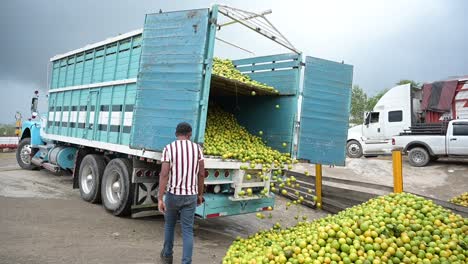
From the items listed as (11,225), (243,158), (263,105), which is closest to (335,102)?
(263,105)

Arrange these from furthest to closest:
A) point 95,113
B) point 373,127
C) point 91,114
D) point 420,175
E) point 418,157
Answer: point 373,127 < point 418,157 < point 420,175 < point 91,114 < point 95,113

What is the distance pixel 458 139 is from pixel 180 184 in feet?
49.3

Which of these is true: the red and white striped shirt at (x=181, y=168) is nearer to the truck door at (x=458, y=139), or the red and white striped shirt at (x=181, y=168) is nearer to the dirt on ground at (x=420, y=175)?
the dirt on ground at (x=420, y=175)

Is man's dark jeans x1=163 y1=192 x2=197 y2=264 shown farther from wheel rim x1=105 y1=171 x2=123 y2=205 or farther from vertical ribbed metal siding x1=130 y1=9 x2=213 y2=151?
wheel rim x1=105 y1=171 x2=123 y2=205

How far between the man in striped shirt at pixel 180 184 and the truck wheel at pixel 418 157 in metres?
14.8

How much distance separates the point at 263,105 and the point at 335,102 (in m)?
1.59

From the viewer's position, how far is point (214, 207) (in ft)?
17.9

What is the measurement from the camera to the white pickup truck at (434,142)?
48.9 ft

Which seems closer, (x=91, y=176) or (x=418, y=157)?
(x=91, y=176)

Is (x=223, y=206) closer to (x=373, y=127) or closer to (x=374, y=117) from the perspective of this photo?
(x=373, y=127)

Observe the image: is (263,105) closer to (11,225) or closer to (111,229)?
(111,229)

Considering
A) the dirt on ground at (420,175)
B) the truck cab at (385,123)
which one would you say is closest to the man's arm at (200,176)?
the dirt on ground at (420,175)

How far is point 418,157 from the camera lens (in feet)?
52.6

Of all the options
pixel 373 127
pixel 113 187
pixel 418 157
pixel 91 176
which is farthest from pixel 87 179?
pixel 373 127
